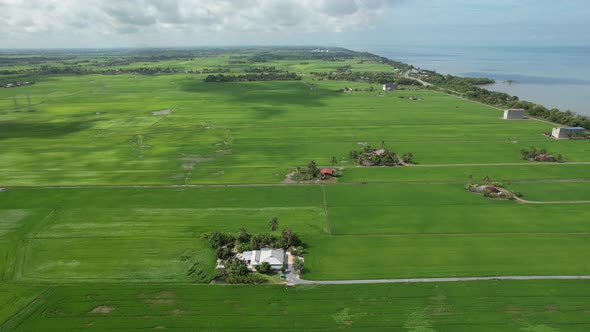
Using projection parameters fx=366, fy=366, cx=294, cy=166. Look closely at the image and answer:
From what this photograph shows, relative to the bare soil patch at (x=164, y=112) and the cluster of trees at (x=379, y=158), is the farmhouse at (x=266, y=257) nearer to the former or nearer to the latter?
the cluster of trees at (x=379, y=158)

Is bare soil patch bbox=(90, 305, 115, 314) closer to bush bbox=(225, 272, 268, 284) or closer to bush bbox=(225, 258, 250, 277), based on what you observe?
bush bbox=(225, 272, 268, 284)

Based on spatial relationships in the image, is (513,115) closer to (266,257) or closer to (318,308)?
(266,257)

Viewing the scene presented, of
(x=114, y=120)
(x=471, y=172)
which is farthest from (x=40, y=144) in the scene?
(x=471, y=172)

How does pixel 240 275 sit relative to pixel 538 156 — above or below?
below

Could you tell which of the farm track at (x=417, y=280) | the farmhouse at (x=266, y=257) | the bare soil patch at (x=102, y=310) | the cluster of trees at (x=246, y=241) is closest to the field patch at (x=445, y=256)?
the farm track at (x=417, y=280)

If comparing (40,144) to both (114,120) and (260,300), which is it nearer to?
(114,120)

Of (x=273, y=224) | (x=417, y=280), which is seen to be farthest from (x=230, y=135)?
(x=417, y=280)

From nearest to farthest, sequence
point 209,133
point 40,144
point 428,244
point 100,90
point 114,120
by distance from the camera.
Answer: point 428,244, point 40,144, point 209,133, point 114,120, point 100,90

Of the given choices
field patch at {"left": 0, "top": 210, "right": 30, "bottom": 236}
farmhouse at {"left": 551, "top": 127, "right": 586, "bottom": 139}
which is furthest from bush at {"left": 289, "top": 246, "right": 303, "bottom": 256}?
farmhouse at {"left": 551, "top": 127, "right": 586, "bottom": 139}
